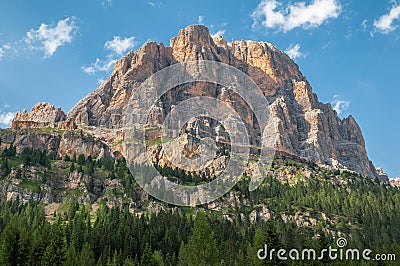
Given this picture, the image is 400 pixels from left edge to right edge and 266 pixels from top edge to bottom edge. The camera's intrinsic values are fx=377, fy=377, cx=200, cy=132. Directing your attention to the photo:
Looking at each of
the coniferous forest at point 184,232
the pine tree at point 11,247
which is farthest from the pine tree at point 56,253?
the pine tree at point 11,247

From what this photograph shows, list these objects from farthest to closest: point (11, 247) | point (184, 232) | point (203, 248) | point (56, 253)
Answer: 1. point (184, 232)
2. point (11, 247)
3. point (203, 248)
4. point (56, 253)

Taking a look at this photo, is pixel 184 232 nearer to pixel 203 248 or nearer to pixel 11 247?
pixel 203 248

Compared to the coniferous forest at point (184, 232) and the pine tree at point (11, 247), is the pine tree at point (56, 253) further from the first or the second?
the pine tree at point (11, 247)

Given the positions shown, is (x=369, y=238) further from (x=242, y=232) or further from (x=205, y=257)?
(x=205, y=257)

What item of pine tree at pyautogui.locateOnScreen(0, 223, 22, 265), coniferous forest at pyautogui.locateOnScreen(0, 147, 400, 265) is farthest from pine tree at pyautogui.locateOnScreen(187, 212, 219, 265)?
pine tree at pyautogui.locateOnScreen(0, 223, 22, 265)

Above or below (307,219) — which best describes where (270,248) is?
below

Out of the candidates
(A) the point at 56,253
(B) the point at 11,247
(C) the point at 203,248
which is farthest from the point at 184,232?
(A) the point at 56,253

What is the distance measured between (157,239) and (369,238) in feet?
291

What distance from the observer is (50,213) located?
170375mm

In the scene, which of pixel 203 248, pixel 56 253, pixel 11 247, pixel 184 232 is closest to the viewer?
pixel 56 253

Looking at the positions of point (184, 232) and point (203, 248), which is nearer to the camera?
point (203, 248)

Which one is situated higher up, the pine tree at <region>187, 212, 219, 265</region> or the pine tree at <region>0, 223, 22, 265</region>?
the pine tree at <region>187, 212, 219, 265</region>

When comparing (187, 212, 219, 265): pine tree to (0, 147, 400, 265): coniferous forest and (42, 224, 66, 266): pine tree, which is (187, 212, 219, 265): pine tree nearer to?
(0, 147, 400, 265): coniferous forest

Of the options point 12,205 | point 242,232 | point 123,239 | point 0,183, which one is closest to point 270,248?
point 123,239
